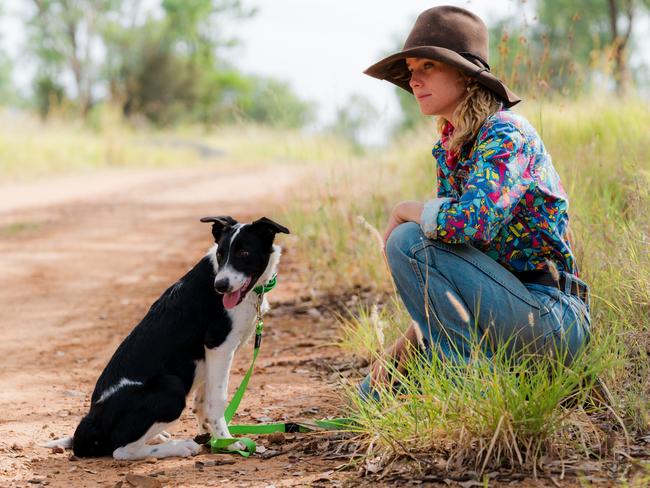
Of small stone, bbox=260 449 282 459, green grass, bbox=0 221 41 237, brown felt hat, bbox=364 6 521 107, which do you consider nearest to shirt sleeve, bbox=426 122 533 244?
brown felt hat, bbox=364 6 521 107

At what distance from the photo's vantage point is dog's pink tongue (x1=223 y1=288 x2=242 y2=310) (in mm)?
3936

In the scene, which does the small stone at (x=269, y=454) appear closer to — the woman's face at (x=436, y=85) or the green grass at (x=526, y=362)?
the green grass at (x=526, y=362)

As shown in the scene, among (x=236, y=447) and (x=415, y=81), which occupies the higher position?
(x=415, y=81)

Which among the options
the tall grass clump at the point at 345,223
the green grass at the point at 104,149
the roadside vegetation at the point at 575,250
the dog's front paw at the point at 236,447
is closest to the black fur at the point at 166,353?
the dog's front paw at the point at 236,447

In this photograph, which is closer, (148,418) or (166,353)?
(148,418)

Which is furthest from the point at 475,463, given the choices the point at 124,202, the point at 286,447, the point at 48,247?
the point at 124,202

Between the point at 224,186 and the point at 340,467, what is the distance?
41.2ft

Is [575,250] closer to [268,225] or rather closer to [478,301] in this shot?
[478,301]

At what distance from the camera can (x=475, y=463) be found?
3.03 meters

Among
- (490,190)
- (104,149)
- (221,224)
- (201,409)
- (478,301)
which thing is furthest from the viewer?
(104,149)

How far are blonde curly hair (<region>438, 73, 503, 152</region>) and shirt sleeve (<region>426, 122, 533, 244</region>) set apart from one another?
125 millimetres

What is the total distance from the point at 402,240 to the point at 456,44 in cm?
92

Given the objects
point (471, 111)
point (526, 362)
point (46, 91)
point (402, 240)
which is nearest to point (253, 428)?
point (402, 240)

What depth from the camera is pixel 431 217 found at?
11.3ft
